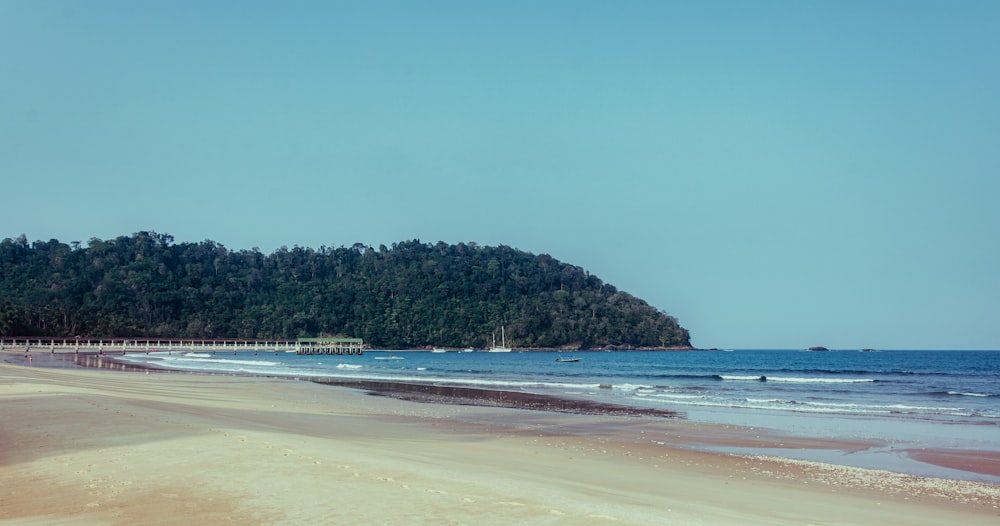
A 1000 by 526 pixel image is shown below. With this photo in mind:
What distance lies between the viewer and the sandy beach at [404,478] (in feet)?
26.7

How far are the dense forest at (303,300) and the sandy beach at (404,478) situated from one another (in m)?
135

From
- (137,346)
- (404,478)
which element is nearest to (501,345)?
(137,346)

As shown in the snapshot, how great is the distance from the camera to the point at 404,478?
33.3ft

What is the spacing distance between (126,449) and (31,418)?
5.40m

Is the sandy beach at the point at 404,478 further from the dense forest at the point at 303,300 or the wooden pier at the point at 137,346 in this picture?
the dense forest at the point at 303,300

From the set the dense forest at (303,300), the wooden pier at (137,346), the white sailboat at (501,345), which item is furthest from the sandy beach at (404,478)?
the white sailboat at (501,345)

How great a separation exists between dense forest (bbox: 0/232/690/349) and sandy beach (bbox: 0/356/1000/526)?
5298 inches

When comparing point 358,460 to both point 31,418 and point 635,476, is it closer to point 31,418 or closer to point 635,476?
point 635,476

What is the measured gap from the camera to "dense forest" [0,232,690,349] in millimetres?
148375

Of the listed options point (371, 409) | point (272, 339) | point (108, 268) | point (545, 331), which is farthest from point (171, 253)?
point (371, 409)

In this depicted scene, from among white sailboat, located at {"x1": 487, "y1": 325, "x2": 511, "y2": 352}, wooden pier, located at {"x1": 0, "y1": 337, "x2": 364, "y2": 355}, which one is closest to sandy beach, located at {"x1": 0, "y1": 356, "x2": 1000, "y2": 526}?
wooden pier, located at {"x1": 0, "y1": 337, "x2": 364, "y2": 355}

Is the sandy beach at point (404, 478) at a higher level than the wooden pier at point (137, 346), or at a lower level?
higher

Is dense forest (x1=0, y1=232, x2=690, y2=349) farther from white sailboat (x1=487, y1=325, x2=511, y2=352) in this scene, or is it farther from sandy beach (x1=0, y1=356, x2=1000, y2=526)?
sandy beach (x1=0, y1=356, x2=1000, y2=526)

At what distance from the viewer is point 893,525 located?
373 inches
